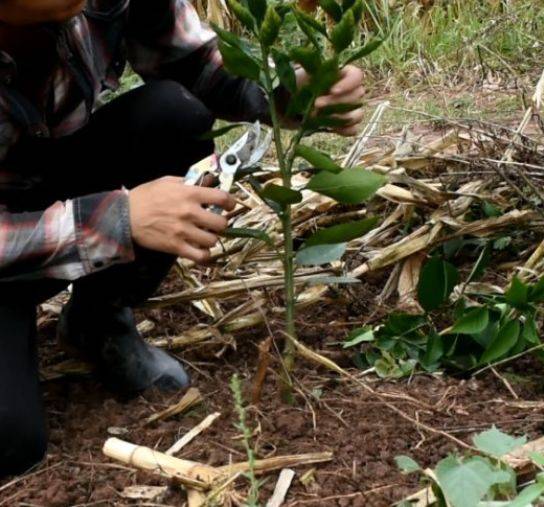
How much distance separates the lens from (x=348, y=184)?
1.66 metres

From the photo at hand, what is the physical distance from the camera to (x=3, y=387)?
182 centimetres

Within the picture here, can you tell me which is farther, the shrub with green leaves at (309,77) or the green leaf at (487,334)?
the green leaf at (487,334)

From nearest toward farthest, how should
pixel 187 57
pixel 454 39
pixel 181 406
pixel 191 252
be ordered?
pixel 191 252, pixel 181 406, pixel 187 57, pixel 454 39

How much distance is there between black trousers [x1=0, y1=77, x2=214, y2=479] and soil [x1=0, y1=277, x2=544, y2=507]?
16 cm

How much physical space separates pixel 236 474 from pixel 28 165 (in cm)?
73

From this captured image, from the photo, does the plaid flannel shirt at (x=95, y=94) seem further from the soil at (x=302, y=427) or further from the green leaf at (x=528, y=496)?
the green leaf at (x=528, y=496)

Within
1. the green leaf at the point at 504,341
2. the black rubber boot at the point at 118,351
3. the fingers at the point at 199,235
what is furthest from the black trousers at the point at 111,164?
the green leaf at the point at 504,341

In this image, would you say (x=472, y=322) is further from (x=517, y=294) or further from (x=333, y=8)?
(x=333, y=8)

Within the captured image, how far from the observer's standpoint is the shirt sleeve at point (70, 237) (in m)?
1.70

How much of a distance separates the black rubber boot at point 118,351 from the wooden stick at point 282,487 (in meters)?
0.43

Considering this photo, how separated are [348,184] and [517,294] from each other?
1.20 ft

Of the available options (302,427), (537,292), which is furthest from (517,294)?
(302,427)

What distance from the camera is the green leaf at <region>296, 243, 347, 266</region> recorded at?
1.75 metres

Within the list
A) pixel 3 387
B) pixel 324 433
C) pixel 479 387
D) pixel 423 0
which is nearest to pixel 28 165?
pixel 3 387
